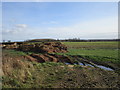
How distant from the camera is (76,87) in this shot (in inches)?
223

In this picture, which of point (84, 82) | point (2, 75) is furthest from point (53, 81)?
point (2, 75)

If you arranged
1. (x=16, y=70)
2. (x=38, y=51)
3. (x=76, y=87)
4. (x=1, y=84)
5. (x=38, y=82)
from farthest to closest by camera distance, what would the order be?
(x=38, y=51) → (x=16, y=70) → (x=38, y=82) → (x=76, y=87) → (x=1, y=84)

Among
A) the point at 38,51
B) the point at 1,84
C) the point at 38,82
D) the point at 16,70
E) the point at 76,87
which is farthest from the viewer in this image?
the point at 38,51

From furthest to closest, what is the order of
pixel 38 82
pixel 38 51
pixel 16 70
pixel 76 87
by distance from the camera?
1. pixel 38 51
2. pixel 16 70
3. pixel 38 82
4. pixel 76 87

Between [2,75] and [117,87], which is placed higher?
[2,75]

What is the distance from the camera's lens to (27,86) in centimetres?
544

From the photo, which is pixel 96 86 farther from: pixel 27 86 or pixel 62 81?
pixel 27 86

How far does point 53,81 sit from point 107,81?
322 cm

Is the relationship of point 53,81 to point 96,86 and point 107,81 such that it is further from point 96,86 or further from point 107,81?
point 107,81

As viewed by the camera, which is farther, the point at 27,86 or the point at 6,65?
the point at 6,65

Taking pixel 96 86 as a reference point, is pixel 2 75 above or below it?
above

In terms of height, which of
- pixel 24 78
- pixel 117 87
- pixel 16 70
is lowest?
pixel 117 87

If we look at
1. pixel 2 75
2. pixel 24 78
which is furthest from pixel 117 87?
pixel 2 75

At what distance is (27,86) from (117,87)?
184 inches
